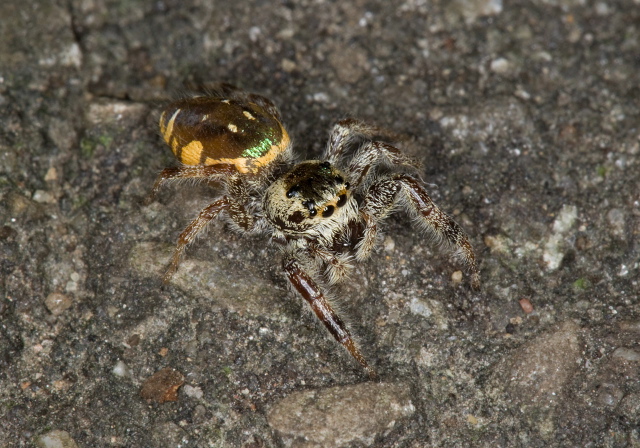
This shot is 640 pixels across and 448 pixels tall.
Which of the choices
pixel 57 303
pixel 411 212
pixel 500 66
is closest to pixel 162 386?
pixel 57 303

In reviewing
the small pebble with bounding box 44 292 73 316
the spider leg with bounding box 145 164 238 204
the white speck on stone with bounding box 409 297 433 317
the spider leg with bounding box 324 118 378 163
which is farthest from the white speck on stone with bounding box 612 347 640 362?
the small pebble with bounding box 44 292 73 316

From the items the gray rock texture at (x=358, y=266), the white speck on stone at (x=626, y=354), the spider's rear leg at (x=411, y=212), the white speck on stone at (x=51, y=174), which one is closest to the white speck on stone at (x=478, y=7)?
the gray rock texture at (x=358, y=266)

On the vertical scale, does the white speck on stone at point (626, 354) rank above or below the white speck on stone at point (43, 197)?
below

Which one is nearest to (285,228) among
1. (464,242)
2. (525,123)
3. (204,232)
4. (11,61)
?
(204,232)

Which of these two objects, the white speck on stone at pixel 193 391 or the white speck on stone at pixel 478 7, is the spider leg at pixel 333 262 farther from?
the white speck on stone at pixel 478 7

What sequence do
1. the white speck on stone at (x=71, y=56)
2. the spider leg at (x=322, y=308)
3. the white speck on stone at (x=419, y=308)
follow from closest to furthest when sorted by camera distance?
the spider leg at (x=322, y=308) < the white speck on stone at (x=419, y=308) < the white speck on stone at (x=71, y=56)

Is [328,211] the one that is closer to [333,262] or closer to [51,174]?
[333,262]

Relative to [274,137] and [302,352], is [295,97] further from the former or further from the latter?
[302,352]
